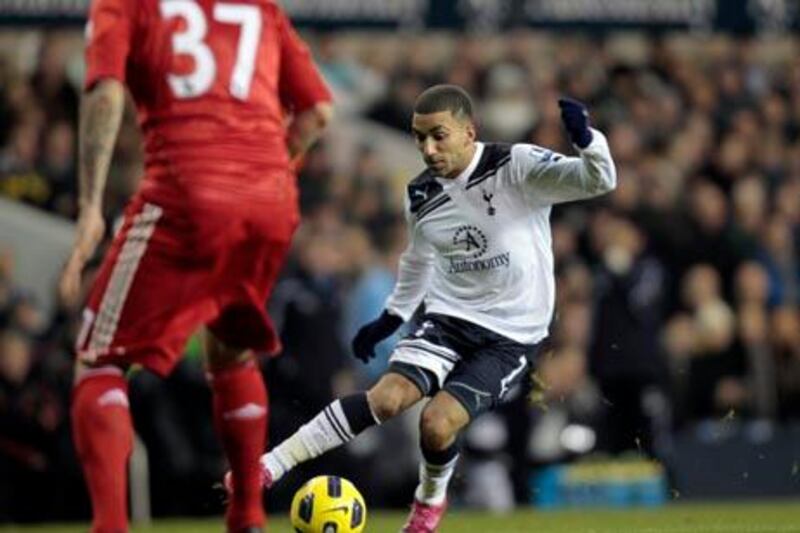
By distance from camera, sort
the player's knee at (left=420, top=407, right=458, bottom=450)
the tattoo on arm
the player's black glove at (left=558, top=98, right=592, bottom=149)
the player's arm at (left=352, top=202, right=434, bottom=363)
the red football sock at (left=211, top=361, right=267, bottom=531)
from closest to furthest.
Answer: the tattoo on arm, the red football sock at (left=211, top=361, right=267, bottom=531), the player's black glove at (left=558, top=98, right=592, bottom=149), the player's knee at (left=420, top=407, right=458, bottom=450), the player's arm at (left=352, top=202, right=434, bottom=363)

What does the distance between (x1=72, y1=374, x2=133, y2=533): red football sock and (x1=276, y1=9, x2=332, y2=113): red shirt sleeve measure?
1.29 metres

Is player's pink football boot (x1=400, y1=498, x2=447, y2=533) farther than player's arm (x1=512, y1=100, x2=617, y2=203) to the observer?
Yes

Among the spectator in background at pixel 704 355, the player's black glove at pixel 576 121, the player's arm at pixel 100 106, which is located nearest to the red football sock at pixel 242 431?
the player's arm at pixel 100 106

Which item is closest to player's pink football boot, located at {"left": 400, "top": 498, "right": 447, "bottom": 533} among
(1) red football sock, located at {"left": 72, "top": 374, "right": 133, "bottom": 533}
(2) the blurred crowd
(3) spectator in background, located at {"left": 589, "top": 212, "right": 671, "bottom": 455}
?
(1) red football sock, located at {"left": 72, "top": 374, "right": 133, "bottom": 533}

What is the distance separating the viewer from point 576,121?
377 inches

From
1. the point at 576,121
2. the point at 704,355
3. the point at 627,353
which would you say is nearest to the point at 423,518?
the point at 576,121

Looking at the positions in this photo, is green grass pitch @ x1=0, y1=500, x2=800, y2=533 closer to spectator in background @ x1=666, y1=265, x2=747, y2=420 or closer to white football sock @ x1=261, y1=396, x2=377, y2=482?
spectator in background @ x1=666, y1=265, x2=747, y2=420

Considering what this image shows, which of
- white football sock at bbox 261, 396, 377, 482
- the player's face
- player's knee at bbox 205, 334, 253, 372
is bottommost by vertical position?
white football sock at bbox 261, 396, 377, 482

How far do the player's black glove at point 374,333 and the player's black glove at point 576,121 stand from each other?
1.54m

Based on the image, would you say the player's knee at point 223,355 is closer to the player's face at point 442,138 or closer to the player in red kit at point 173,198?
the player in red kit at point 173,198

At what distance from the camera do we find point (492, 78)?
791 inches

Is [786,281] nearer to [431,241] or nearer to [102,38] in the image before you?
[431,241]

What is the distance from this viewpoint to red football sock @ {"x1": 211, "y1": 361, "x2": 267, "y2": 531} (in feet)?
27.4

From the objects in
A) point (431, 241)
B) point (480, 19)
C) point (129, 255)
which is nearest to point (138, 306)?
point (129, 255)
